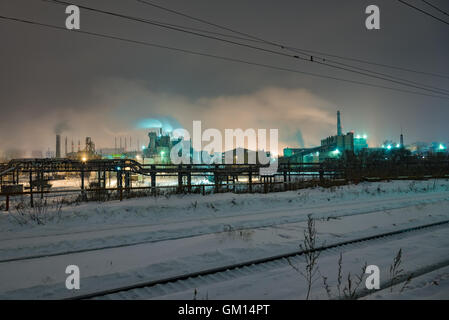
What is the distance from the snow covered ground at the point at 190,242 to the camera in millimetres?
4805

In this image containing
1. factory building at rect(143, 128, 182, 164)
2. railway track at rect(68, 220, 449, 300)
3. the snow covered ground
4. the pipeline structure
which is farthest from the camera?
factory building at rect(143, 128, 182, 164)

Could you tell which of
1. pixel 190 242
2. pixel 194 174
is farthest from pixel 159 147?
pixel 190 242

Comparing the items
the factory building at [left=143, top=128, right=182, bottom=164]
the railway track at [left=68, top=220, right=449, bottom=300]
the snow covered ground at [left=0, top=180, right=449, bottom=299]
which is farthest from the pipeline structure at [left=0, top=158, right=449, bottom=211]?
the factory building at [left=143, top=128, right=182, bottom=164]

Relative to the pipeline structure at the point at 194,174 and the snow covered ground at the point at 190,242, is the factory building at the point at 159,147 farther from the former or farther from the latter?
the snow covered ground at the point at 190,242

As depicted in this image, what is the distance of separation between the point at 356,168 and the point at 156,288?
27196 millimetres

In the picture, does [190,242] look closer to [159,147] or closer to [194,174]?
[194,174]

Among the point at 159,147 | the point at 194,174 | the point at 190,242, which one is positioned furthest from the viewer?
the point at 159,147

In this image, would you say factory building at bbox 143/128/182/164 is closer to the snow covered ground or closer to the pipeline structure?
the pipeline structure

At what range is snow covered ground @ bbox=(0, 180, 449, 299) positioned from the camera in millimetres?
4805

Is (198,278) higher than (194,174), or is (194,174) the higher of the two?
(194,174)

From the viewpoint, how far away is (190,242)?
7504 mm

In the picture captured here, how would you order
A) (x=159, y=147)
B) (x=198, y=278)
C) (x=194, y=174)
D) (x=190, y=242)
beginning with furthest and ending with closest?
(x=159, y=147) → (x=194, y=174) → (x=190, y=242) → (x=198, y=278)
